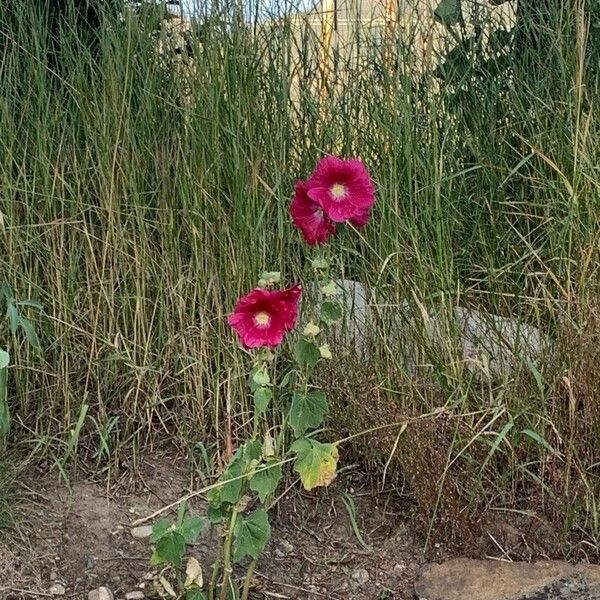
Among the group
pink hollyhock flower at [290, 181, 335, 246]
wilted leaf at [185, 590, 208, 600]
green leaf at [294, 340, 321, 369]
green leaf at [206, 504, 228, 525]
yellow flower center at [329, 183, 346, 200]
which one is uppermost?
yellow flower center at [329, 183, 346, 200]

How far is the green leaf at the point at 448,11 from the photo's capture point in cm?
223

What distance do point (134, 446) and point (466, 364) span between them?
0.81m

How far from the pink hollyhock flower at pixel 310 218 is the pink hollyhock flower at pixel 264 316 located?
0.39ft

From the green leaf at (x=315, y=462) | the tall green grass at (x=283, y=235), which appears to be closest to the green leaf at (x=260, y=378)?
the green leaf at (x=315, y=462)

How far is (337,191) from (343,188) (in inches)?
0.5

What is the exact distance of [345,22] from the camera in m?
2.23

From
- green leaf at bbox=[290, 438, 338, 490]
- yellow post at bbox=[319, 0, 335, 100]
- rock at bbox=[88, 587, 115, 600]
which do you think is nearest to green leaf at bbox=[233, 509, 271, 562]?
green leaf at bbox=[290, 438, 338, 490]

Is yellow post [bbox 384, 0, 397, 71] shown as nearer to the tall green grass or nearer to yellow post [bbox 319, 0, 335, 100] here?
the tall green grass

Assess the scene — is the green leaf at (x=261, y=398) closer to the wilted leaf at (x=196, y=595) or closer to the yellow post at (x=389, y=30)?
the wilted leaf at (x=196, y=595)

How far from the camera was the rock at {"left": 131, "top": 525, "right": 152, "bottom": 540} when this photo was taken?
1.74m

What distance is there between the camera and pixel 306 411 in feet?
4.61

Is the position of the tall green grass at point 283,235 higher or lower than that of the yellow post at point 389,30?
lower

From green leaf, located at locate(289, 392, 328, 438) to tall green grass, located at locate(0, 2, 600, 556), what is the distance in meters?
0.38

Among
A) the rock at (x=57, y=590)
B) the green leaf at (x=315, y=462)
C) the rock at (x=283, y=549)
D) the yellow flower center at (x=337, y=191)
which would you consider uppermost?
the yellow flower center at (x=337, y=191)
